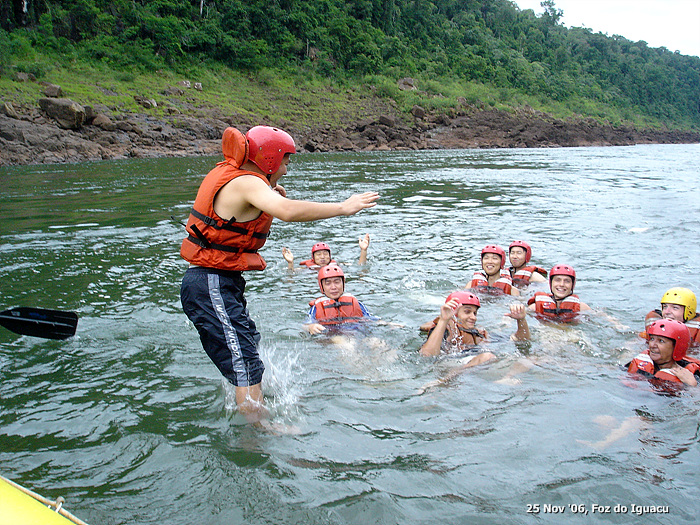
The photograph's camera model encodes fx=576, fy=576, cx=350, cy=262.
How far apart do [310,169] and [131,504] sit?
88.4ft

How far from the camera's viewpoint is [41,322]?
18.5 ft

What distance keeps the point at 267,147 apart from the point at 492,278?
5.94 metres

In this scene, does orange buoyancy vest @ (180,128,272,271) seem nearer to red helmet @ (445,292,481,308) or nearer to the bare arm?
the bare arm

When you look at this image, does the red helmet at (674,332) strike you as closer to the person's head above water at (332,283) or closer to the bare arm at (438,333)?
the bare arm at (438,333)

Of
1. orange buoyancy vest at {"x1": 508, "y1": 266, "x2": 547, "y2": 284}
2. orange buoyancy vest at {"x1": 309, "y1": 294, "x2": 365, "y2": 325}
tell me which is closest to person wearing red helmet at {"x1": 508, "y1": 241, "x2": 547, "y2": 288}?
orange buoyancy vest at {"x1": 508, "y1": 266, "x2": 547, "y2": 284}

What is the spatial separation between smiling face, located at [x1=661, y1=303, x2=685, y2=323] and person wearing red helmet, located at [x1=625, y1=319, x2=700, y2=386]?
1064mm

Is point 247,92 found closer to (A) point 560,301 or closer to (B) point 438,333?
(A) point 560,301

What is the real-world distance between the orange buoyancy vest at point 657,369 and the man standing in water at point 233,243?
3.42 meters

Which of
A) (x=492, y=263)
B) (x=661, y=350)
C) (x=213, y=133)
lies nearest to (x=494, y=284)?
(x=492, y=263)

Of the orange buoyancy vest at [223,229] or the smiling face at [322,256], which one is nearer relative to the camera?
the orange buoyancy vest at [223,229]

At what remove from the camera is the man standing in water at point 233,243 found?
417 centimetres

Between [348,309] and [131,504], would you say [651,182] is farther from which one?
[131,504]

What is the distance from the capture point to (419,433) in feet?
15.3

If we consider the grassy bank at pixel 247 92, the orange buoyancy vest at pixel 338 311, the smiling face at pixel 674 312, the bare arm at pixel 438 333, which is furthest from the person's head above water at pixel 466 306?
the grassy bank at pixel 247 92
